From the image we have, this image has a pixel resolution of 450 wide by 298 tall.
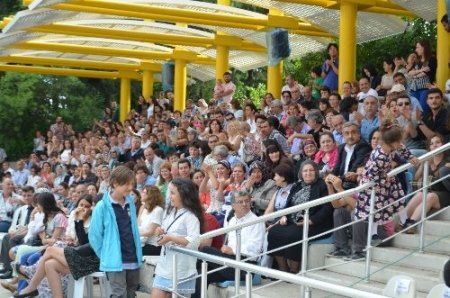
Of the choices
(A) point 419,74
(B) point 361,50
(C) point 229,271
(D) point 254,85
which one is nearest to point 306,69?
(B) point 361,50

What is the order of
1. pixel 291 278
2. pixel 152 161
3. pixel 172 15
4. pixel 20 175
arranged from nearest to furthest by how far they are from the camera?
pixel 291 278, pixel 152 161, pixel 172 15, pixel 20 175

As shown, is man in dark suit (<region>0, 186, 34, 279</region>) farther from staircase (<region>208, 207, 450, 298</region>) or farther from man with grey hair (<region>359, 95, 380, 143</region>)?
man with grey hair (<region>359, 95, 380, 143</region>)

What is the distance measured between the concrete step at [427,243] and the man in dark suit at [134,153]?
9392 mm

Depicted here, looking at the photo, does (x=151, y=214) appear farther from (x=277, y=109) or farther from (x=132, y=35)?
(x=132, y=35)

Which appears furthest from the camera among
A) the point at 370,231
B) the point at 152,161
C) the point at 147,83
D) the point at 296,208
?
the point at 147,83

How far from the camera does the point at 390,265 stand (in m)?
8.51

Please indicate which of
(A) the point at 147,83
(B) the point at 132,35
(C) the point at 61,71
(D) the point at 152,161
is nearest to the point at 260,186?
(D) the point at 152,161

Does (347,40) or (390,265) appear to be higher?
(347,40)

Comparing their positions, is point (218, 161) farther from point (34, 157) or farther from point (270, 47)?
point (34, 157)

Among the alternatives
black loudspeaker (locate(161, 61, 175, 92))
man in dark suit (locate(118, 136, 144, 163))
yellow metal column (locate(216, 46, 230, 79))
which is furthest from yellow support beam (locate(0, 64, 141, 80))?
man in dark suit (locate(118, 136, 144, 163))

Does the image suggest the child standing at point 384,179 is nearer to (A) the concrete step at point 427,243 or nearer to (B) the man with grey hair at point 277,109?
(A) the concrete step at point 427,243

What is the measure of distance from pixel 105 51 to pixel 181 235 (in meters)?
15.7

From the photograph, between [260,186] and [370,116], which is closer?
[260,186]

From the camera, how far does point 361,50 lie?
28703 millimetres
